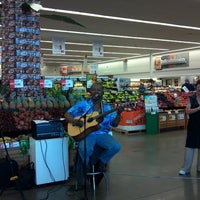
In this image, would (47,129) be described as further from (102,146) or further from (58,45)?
(58,45)

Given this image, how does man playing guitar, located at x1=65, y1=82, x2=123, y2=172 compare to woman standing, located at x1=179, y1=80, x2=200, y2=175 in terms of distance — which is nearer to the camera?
man playing guitar, located at x1=65, y1=82, x2=123, y2=172

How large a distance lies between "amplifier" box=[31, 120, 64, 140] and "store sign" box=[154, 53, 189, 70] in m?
14.9

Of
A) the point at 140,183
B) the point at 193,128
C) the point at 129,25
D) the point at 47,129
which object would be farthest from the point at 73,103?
the point at 129,25

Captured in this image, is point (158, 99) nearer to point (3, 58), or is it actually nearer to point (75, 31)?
point (75, 31)

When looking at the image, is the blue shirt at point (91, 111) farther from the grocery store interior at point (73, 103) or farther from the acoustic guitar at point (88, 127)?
the grocery store interior at point (73, 103)

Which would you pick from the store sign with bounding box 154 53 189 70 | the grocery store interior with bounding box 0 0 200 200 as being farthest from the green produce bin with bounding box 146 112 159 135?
the store sign with bounding box 154 53 189 70

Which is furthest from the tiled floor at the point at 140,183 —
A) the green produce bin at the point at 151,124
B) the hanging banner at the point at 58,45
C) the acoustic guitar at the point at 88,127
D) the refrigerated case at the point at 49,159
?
the hanging banner at the point at 58,45

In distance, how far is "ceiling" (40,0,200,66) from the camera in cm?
843

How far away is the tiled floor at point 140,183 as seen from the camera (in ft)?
12.4

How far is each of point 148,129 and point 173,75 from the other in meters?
10.5

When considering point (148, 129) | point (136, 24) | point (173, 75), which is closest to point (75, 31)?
point (136, 24)

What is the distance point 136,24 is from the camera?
431 inches

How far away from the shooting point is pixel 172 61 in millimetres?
18578

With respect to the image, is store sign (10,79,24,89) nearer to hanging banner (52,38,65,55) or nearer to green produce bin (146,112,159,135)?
green produce bin (146,112,159,135)
